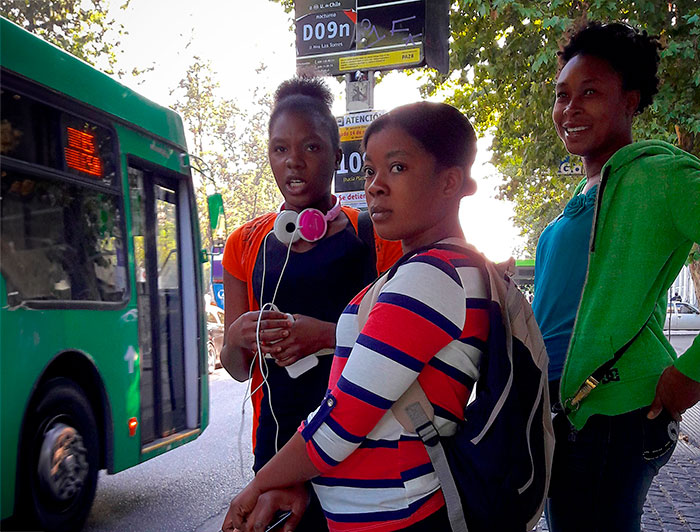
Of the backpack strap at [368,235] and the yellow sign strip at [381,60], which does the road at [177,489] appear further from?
the yellow sign strip at [381,60]

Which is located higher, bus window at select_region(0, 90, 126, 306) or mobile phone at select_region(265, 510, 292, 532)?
bus window at select_region(0, 90, 126, 306)

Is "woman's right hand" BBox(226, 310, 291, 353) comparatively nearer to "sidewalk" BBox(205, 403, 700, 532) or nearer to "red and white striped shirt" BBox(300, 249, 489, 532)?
"red and white striped shirt" BBox(300, 249, 489, 532)

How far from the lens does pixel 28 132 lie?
417 centimetres

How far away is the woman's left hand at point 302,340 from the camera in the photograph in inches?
69.3

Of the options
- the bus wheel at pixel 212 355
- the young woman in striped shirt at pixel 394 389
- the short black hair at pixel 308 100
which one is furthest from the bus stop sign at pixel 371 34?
the bus wheel at pixel 212 355

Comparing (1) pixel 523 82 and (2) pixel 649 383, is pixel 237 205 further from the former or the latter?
(2) pixel 649 383

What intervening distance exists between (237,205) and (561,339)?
36.8m

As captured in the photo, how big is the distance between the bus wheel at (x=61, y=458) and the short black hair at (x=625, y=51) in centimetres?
381

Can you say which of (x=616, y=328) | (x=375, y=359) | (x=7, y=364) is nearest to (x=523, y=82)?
(x=7, y=364)

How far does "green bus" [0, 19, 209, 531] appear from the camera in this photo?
4.05 m

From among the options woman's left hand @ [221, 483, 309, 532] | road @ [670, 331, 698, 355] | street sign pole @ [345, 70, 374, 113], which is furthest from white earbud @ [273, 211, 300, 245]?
road @ [670, 331, 698, 355]

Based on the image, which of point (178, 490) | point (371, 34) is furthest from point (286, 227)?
point (178, 490)

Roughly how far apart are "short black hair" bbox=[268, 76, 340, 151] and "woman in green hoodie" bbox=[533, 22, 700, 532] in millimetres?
811

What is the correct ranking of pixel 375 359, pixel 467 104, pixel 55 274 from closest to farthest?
pixel 375 359 → pixel 55 274 → pixel 467 104
